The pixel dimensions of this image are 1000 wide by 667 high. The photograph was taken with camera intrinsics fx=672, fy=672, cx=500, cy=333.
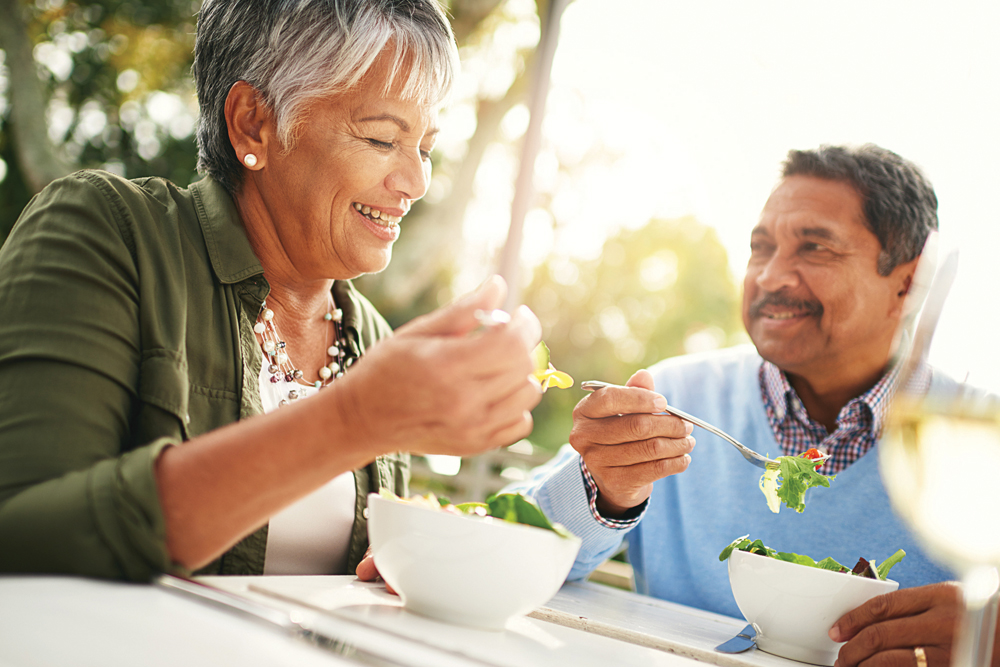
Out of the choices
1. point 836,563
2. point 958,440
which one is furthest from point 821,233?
point 958,440

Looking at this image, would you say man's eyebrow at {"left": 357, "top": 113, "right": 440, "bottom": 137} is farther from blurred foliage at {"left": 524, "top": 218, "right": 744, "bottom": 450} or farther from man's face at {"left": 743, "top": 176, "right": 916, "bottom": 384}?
blurred foliage at {"left": 524, "top": 218, "right": 744, "bottom": 450}

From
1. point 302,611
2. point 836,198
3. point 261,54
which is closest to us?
point 302,611

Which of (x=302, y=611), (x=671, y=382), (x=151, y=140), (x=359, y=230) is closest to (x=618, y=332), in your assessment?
(x=151, y=140)

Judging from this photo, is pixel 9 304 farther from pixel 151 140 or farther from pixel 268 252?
pixel 151 140

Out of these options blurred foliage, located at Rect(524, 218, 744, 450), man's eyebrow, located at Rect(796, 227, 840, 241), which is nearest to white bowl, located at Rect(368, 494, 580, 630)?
man's eyebrow, located at Rect(796, 227, 840, 241)

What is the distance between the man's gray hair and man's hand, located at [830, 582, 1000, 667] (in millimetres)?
1000

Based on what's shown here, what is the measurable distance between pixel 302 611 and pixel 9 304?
1.70ft

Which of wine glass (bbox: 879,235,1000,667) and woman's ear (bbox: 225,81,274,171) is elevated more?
woman's ear (bbox: 225,81,274,171)

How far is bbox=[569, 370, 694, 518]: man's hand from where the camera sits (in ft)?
3.42

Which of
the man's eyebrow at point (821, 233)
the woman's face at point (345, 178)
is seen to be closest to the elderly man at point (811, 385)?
the man's eyebrow at point (821, 233)

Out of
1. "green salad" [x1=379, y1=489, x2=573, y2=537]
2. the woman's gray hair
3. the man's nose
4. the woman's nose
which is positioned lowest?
"green salad" [x1=379, y1=489, x2=573, y2=537]

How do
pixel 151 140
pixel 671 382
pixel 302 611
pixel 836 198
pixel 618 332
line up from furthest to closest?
pixel 618 332 → pixel 151 140 → pixel 671 382 → pixel 836 198 → pixel 302 611

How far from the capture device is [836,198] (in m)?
1.61

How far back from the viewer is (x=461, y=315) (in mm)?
593
